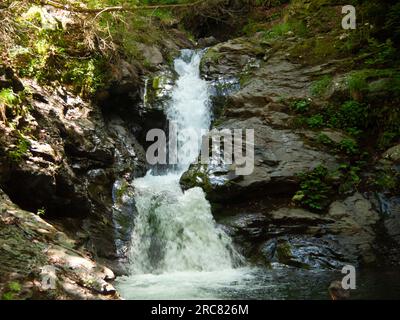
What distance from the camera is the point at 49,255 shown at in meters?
4.59

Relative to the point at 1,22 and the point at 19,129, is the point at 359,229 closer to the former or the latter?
the point at 19,129

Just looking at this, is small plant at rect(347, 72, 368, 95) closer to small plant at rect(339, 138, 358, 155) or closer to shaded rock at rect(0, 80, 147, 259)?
small plant at rect(339, 138, 358, 155)

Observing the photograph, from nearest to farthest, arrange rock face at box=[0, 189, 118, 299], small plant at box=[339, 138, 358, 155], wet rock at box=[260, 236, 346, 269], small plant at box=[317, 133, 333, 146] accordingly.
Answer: rock face at box=[0, 189, 118, 299] → wet rock at box=[260, 236, 346, 269] → small plant at box=[339, 138, 358, 155] → small plant at box=[317, 133, 333, 146]

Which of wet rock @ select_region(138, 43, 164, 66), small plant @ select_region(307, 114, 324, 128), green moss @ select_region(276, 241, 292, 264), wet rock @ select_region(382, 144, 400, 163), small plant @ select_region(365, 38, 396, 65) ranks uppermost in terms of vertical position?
wet rock @ select_region(138, 43, 164, 66)

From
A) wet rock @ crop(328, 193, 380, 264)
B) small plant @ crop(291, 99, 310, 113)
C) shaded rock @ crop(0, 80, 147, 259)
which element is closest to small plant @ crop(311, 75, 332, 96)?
small plant @ crop(291, 99, 310, 113)

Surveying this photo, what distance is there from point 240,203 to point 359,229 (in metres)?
2.39

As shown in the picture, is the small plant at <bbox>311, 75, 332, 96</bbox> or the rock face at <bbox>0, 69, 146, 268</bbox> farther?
the small plant at <bbox>311, 75, 332, 96</bbox>

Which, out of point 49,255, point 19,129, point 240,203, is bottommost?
point 49,255

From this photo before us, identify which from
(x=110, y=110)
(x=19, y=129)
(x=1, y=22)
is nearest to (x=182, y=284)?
(x=19, y=129)

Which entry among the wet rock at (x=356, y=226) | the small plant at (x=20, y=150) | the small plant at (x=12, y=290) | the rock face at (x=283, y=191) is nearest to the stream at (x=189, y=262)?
the rock face at (x=283, y=191)

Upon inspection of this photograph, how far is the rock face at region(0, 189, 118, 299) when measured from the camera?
12.6 feet

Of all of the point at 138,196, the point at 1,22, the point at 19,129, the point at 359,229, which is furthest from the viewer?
the point at 138,196

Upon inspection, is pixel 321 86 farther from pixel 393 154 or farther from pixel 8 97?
pixel 8 97
